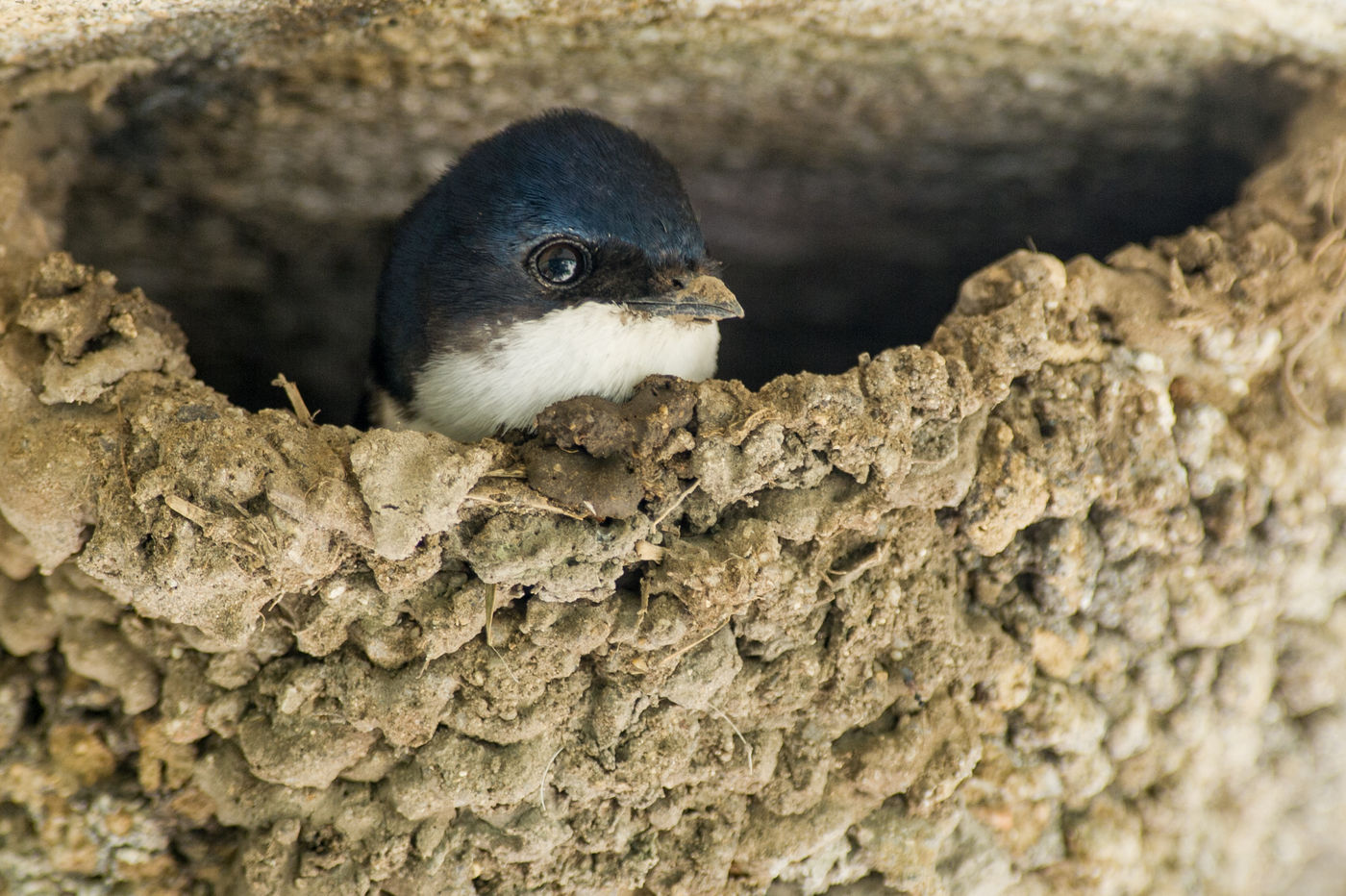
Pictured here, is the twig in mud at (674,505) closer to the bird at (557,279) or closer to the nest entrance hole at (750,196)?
the bird at (557,279)

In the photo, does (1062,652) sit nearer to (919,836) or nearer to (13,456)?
(919,836)

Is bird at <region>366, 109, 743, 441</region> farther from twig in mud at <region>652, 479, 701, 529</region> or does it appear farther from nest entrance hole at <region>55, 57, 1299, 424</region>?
nest entrance hole at <region>55, 57, 1299, 424</region>

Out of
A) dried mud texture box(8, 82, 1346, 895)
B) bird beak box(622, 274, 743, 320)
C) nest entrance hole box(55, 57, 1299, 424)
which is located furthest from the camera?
nest entrance hole box(55, 57, 1299, 424)

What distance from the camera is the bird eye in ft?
6.16

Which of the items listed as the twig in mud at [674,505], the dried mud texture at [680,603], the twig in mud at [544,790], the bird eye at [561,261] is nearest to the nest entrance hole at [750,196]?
the dried mud texture at [680,603]

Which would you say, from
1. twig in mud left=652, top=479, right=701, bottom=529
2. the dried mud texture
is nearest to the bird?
the dried mud texture

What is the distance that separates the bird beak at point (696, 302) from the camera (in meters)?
1.79

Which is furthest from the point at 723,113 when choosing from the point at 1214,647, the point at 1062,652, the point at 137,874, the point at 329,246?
the point at 137,874

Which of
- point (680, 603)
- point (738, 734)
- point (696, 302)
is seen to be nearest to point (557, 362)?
point (696, 302)

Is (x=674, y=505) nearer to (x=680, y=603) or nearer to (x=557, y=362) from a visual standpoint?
(x=680, y=603)

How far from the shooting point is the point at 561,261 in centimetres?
188

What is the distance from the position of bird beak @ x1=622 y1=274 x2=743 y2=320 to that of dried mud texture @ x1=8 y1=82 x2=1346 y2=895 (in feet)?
0.42

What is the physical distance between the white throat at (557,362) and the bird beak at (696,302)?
4 centimetres

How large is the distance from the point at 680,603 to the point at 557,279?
611 mm
